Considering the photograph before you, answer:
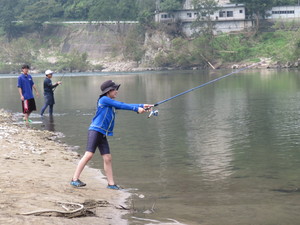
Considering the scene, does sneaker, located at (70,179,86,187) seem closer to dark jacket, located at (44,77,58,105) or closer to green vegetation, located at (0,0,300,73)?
dark jacket, located at (44,77,58,105)

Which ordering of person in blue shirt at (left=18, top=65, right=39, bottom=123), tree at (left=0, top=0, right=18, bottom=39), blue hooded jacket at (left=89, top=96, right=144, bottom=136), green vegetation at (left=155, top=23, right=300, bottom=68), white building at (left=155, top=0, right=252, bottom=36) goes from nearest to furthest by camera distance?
blue hooded jacket at (left=89, top=96, right=144, bottom=136)
person in blue shirt at (left=18, top=65, right=39, bottom=123)
green vegetation at (left=155, top=23, right=300, bottom=68)
white building at (left=155, top=0, right=252, bottom=36)
tree at (left=0, top=0, right=18, bottom=39)

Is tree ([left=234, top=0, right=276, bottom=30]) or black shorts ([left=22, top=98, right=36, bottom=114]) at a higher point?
tree ([left=234, top=0, right=276, bottom=30])

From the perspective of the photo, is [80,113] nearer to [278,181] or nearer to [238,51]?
[278,181]

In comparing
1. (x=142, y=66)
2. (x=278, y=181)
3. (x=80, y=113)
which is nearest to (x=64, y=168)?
(x=278, y=181)

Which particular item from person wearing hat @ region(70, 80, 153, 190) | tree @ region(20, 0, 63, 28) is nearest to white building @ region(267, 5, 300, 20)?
tree @ region(20, 0, 63, 28)

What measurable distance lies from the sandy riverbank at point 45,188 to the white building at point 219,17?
77983mm

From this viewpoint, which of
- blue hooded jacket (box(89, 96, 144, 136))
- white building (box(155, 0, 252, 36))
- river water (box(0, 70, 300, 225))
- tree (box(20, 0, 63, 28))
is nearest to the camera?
river water (box(0, 70, 300, 225))

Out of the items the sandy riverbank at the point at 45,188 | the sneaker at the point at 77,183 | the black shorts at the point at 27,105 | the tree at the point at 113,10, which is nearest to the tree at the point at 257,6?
the tree at the point at 113,10

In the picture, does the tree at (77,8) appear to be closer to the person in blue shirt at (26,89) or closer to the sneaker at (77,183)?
the person in blue shirt at (26,89)

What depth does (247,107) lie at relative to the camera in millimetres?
21906

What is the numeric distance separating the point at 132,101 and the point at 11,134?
13759 millimetres

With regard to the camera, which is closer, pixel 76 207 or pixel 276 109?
pixel 76 207

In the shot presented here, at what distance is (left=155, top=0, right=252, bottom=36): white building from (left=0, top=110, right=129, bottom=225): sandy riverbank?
7798cm

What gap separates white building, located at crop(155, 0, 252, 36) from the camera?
8781cm
